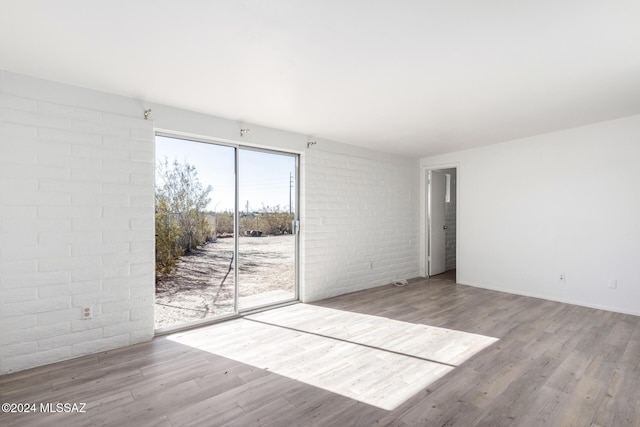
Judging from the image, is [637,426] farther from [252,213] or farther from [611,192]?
[252,213]

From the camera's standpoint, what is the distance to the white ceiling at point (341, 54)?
175cm

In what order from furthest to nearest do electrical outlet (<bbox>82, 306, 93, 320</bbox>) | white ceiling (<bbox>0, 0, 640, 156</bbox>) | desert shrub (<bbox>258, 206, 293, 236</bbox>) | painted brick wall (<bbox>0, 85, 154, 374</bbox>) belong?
desert shrub (<bbox>258, 206, 293, 236</bbox>) < electrical outlet (<bbox>82, 306, 93, 320</bbox>) < painted brick wall (<bbox>0, 85, 154, 374</bbox>) < white ceiling (<bbox>0, 0, 640, 156</bbox>)

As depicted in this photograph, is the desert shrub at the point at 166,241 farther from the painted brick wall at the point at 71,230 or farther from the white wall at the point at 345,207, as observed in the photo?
the white wall at the point at 345,207

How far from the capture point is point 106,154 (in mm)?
2891

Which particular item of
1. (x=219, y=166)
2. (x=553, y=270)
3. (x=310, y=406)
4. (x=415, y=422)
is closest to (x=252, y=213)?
(x=219, y=166)

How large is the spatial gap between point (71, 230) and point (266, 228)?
205 centimetres

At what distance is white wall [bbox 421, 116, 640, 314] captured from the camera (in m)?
3.93

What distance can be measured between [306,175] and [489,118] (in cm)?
243

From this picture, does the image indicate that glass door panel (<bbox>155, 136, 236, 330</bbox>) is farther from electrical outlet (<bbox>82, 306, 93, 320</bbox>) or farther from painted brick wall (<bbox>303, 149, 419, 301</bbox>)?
painted brick wall (<bbox>303, 149, 419, 301</bbox>)

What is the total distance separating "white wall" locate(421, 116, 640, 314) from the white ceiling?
0.83 meters

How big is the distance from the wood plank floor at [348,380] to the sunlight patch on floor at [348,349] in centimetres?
2

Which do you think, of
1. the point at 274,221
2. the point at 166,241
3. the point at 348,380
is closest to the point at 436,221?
the point at 274,221

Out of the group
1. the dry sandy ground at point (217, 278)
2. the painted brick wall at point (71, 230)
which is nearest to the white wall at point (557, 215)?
the dry sandy ground at point (217, 278)

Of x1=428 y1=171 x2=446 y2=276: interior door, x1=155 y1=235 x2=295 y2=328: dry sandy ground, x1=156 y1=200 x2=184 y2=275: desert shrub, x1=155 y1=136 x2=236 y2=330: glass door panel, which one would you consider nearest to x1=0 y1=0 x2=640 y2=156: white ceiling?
x1=155 y1=136 x2=236 y2=330: glass door panel
